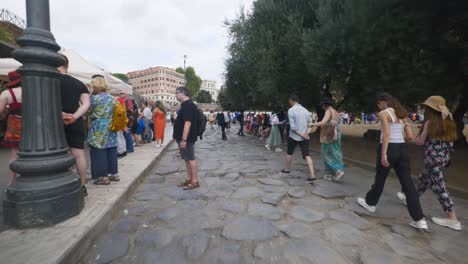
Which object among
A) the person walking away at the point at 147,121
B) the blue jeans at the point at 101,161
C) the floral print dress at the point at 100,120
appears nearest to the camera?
the floral print dress at the point at 100,120

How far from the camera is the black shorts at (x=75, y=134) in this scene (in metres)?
3.17

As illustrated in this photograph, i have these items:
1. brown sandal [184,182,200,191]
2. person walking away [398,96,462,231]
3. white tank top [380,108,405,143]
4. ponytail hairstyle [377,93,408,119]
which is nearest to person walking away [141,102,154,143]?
brown sandal [184,182,200,191]

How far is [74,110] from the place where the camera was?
10.3 feet

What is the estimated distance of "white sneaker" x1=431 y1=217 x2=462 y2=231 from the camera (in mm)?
2920

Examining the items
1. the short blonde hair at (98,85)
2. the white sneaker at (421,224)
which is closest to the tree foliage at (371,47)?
the white sneaker at (421,224)

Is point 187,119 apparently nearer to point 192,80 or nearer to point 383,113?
point 383,113

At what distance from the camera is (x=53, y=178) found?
2.57 m

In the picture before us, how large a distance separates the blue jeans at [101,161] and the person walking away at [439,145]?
4773 mm

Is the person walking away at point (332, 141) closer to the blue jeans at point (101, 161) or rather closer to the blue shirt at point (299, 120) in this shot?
the blue shirt at point (299, 120)

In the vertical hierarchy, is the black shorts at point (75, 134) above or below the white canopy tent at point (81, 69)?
below

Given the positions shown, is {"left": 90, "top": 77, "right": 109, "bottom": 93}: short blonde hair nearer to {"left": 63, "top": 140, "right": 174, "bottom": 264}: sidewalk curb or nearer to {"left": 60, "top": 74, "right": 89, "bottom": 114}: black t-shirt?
{"left": 60, "top": 74, "right": 89, "bottom": 114}: black t-shirt

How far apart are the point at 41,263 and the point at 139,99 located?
19.4m

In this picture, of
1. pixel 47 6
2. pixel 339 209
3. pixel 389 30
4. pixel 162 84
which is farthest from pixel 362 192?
pixel 162 84

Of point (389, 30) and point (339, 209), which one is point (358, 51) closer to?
point (389, 30)
